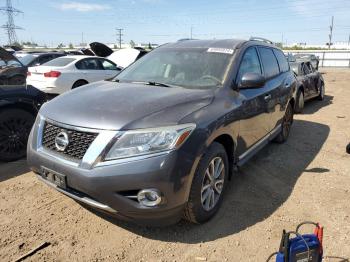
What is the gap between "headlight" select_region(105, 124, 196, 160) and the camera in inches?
108

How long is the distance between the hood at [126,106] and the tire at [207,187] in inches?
18.4

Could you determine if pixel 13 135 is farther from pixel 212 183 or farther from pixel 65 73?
pixel 65 73

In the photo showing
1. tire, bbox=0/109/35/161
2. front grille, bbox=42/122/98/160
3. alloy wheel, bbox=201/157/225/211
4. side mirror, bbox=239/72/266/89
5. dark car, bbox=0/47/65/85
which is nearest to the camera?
front grille, bbox=42/122/98/160

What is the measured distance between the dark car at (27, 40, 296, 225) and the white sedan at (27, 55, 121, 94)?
5.82m

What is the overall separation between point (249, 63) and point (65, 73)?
6.98m

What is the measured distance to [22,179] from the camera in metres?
4.43

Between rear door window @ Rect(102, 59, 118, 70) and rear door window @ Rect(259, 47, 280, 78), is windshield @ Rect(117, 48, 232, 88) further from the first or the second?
rear door window @ Rect(102, 59, 118, 70)

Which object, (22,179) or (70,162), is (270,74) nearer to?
(70,162)

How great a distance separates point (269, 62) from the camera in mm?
5301

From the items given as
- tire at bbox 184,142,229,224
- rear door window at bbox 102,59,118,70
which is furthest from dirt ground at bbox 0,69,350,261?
rear door window at bbox 102,59,118,70

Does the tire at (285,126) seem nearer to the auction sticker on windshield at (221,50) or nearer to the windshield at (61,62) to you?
the auction sticker on windshield at (221,50)

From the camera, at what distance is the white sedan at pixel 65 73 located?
977cm

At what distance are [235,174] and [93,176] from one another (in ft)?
8.19

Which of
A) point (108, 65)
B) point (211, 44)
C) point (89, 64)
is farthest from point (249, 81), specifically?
point (108, 65)
